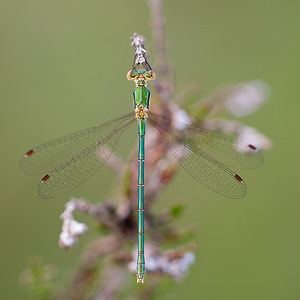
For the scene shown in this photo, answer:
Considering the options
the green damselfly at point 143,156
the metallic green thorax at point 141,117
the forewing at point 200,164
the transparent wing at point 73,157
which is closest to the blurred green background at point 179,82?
the metallic green thorax at point 141,117

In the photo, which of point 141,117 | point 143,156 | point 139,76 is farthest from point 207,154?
point 139,76

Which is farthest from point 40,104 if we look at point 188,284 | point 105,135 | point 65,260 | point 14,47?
point 188,284

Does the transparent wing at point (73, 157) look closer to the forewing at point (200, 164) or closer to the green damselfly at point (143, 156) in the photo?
the green damselfly at point (143, 156)

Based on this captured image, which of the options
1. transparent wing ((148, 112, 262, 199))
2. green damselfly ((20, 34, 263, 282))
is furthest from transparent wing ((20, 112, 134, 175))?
transparent wing ((148, 112, 262, 199))

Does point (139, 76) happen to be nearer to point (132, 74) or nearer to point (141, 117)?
point (132, 74)

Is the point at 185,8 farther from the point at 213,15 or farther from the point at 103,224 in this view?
the point at 103,224

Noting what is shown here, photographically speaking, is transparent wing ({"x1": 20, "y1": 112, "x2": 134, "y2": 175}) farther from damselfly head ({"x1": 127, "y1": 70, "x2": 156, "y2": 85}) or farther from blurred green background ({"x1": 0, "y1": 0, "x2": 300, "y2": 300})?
blurred green background ({"x1": 0, "y1": 0, "x2": 300, "y2": 300})
